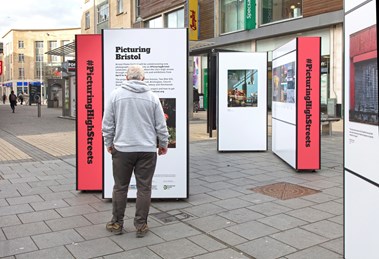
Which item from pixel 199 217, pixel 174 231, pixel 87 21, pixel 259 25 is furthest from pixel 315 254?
pixel 87 21

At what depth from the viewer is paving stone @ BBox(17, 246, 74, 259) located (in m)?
3.90

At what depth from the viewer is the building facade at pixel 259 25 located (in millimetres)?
20234

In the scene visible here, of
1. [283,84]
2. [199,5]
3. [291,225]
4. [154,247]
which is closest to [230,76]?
[283,84]

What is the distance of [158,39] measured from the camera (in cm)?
570

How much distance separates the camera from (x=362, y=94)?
8.91 ft

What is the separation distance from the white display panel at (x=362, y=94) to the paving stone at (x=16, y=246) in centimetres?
299

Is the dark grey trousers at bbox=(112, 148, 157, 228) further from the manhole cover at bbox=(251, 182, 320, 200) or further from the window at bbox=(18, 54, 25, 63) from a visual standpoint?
the window at bbox=(18, 54, 25, 63)

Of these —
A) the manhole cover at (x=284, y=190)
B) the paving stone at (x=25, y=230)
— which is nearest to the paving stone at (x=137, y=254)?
the paving stone at (x=25, y=230)

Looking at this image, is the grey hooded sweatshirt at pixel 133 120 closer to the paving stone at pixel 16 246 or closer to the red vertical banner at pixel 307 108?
the paving stone at pixel 16 246

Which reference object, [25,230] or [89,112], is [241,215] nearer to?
[25,230]

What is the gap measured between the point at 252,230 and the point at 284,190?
2.01m

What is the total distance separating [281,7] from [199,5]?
8040 millimetres

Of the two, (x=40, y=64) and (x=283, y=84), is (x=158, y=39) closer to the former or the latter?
(x=283, y=84)

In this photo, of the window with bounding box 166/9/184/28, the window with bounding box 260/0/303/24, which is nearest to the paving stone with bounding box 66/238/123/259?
the window with bounding box 260/0/303/24
